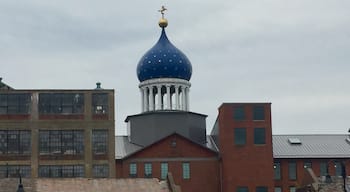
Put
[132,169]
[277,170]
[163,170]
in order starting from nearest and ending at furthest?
1. [163,170]
2. [132,169]
3. [277,170]

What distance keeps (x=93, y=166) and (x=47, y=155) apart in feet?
14.9

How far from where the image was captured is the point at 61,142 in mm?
89625

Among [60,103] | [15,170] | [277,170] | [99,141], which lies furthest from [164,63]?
[15,170]

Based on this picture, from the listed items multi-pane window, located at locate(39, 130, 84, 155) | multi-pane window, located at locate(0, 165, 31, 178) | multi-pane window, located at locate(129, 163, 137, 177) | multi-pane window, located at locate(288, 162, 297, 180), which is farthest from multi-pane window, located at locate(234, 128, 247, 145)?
multi-pane window, located at locate(0, 165, 31, 178)

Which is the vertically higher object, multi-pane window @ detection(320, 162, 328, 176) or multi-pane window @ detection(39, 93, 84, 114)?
multi-pane window @ detection(39, 93, 84, 114)

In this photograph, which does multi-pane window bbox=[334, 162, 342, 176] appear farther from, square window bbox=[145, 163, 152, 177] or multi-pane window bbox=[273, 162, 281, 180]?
square window bbox=[145, 163, 152, 177]

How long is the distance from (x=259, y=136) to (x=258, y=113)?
2.34 meters

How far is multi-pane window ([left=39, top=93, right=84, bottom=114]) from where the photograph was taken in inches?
3533

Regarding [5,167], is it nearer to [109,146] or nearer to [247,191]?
[109,146]

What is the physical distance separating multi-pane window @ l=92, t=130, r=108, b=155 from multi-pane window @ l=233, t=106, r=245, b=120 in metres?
13.2

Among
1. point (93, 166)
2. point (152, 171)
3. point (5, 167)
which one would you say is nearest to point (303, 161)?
point (152, 171)

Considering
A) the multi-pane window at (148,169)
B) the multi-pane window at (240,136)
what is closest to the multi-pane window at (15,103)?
the multi-pane window at (148,169)

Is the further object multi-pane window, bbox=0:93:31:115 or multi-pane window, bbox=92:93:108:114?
multi-pane window, bbox=92:93:108:114

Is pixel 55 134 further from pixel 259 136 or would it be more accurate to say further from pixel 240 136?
pixel 259 136
